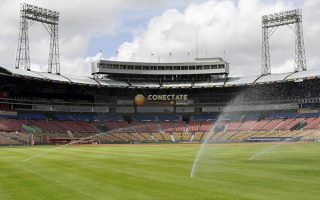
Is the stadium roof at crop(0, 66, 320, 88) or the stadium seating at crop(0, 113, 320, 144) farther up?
the stadium roof at crop(0, 66, 320, 88)

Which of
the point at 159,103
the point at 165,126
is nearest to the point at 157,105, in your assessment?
the point at 159,103

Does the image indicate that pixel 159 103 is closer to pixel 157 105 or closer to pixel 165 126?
pixel 157 105

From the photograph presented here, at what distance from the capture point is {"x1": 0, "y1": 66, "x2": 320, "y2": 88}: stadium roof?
3762 inches

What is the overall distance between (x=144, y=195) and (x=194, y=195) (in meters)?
1.97

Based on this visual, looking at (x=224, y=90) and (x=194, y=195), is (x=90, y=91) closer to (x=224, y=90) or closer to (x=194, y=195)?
(x=224, y=90)

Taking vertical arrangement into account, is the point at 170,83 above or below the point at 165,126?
above

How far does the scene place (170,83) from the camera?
122 metres

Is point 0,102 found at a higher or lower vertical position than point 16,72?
lower

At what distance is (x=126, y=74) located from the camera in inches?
4811

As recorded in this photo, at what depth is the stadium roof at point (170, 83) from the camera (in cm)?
9556

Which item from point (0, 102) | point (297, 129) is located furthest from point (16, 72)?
point (297, 129)

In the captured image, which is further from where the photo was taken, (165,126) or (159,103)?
(159,103)

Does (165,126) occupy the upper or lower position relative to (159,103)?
lower

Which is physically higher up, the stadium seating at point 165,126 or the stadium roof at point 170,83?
the stadium roof at point 170,83
